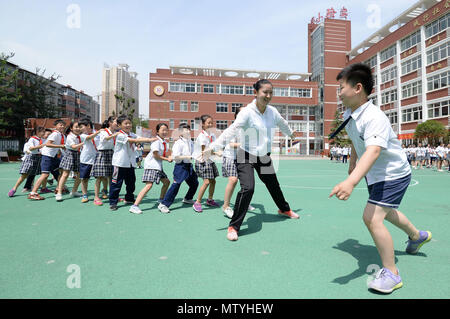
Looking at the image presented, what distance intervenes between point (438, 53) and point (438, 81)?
9.14 feet

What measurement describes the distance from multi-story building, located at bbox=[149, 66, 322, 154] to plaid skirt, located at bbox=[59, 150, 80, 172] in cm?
4241

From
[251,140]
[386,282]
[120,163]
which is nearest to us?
[386,282]

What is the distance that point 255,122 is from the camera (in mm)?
3752

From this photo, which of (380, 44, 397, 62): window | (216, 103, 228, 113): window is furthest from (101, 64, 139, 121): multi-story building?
(380, 44, 397, 62): window

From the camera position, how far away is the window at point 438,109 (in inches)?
1165

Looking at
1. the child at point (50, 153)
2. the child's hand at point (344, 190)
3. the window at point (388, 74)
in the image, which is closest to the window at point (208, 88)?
the window at point (388, 74)

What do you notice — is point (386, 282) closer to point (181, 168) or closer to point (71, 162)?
point (181, 168)

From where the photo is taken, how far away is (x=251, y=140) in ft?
12.7

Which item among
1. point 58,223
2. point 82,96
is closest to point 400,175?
point 58,223

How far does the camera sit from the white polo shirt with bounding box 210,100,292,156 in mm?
3715

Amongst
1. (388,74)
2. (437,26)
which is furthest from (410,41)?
(388,74)

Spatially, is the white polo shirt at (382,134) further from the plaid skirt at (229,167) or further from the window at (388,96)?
the window at (388,96)

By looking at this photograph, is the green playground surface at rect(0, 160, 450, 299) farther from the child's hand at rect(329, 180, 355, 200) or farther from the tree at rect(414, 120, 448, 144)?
the tree at rect(414, 120, 448, 144)

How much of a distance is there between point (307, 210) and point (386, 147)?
3.19m
